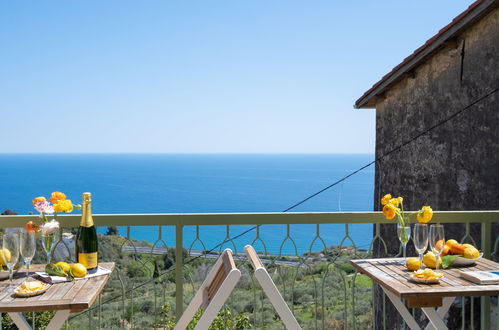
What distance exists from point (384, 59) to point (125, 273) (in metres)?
72.7

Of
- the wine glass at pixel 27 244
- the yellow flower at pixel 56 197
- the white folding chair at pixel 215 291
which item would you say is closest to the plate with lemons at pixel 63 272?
the wine glass at pixel 27 244

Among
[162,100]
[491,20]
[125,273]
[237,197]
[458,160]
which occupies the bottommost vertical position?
[237,197]

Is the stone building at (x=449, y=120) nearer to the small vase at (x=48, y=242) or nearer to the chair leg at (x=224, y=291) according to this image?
the chair leg at (x=224, y=291)

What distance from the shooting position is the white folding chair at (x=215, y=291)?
2.21 meters

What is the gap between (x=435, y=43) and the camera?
7117 millimetres

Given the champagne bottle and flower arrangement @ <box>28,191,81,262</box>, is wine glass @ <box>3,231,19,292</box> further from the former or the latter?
the champagne bottle

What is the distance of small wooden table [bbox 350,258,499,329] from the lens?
2.33 m

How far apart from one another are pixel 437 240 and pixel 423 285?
39 centimetres

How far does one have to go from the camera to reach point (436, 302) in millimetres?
2377

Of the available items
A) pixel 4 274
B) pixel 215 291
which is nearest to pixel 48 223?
pixel 4 274

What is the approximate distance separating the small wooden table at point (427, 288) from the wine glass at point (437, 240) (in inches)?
4.4

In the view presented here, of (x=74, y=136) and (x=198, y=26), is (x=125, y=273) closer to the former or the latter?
(x=198, y=26)

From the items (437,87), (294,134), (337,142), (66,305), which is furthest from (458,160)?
(294,134)

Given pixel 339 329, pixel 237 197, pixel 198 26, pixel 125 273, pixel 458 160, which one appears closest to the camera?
pixel 125 273
